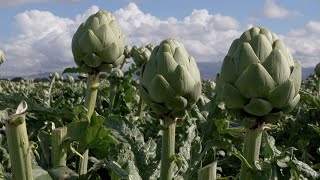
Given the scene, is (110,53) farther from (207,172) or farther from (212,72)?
(212,72)

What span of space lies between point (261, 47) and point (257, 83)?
0.10m

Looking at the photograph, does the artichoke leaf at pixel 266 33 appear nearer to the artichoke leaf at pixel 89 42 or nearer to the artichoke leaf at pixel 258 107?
the artichoke leaf at pixel 258 107

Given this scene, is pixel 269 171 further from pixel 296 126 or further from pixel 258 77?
pixel 296 126

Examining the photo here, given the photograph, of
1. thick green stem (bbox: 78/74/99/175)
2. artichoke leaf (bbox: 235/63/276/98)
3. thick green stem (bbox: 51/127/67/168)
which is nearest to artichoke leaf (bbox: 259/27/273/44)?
artichoke leaf (bbox: 235/63/276/98)

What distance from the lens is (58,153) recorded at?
4.67 feet

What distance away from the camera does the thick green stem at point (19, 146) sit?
1041mm

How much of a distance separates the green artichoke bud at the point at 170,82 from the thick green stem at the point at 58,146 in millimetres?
256

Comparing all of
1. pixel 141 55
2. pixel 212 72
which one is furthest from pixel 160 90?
pixel 212 72

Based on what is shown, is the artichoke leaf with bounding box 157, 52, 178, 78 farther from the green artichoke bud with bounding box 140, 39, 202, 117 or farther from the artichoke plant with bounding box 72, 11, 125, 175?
the artichoke plant with bounding box 72, 11, 125, 175

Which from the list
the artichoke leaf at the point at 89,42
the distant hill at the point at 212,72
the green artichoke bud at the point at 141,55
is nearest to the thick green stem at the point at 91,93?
the artichoke leaf at the point at 89,42

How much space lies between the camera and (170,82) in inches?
57.1

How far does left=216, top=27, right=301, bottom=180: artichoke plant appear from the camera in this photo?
1.29 meters

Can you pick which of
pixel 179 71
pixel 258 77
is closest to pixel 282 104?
pixel 258 77

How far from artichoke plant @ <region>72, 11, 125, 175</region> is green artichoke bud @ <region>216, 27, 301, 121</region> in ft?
2.12
